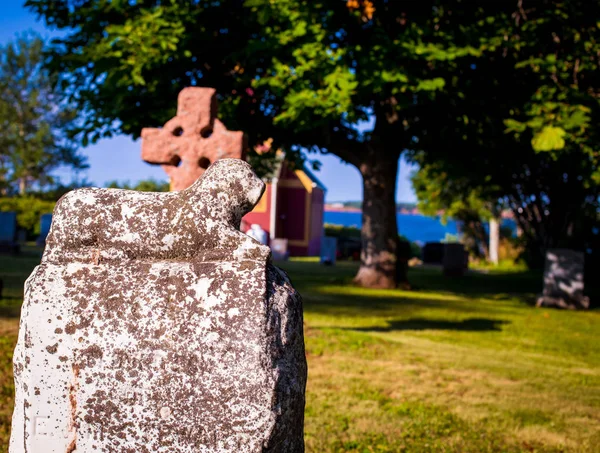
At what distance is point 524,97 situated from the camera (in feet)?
44.8

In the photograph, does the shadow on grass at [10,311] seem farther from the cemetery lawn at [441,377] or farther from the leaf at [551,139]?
the leaf at [551,139]

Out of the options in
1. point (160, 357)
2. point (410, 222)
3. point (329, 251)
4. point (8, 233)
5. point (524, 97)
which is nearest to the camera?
point (160, 357)

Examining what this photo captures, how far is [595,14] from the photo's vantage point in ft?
41.0

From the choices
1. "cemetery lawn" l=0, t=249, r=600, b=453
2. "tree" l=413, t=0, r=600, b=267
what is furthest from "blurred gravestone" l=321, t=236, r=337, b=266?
"cemetery lawn" l=0, t=249, r=600, b=453

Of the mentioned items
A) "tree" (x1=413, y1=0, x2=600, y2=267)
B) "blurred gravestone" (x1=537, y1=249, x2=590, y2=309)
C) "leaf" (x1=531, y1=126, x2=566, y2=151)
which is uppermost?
"tree" (x1=413, y1=0, x2=600, y2=267)

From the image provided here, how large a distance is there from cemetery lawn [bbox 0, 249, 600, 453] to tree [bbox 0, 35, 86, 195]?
36019mm

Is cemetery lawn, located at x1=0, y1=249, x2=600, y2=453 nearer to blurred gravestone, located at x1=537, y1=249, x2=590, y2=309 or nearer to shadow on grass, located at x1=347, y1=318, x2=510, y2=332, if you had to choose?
shadow on grass, located at x1=347, y1=318, x2=510, y2=332

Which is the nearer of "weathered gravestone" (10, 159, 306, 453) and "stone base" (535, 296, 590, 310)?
"weathered gravestone" (10, 159, 306, 453)

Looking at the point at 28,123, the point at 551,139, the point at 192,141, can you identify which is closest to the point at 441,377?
the point at 192,141

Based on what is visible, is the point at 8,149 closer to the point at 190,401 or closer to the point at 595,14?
the point at 595,14

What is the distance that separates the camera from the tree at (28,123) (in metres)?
45.8

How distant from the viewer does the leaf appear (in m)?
11.6

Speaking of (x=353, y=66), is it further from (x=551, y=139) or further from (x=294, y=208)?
(x=294, y=208)

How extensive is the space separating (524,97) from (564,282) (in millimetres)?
4343
